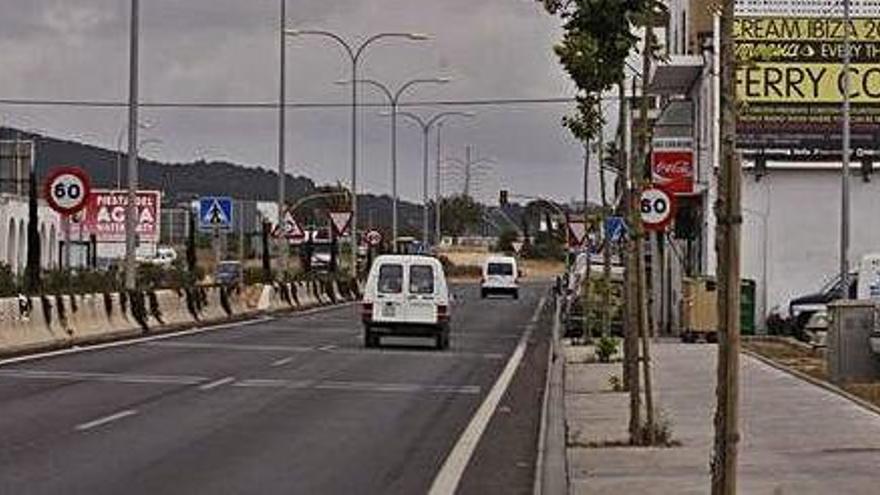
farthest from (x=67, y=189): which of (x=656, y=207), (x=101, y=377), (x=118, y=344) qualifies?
(x=656, y=207)

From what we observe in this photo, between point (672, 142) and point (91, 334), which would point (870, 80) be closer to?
point (672, 142)

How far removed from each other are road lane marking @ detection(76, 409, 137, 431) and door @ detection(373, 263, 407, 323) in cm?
1662

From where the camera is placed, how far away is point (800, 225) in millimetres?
47562

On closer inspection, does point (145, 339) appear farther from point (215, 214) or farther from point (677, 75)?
point (677, 75)

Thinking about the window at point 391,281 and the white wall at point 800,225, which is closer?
the window at point 391,281

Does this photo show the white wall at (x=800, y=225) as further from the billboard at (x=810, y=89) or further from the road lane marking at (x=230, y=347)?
the road lane marking at (x=230, y=347)

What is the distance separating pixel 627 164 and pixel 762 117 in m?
24.8

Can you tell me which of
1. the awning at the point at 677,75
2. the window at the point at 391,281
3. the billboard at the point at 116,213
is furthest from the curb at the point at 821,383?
the billboard at the point at 116,213

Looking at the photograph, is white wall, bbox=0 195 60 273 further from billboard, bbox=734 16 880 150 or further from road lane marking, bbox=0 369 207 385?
road lane marking, bbox=0 369 207 385

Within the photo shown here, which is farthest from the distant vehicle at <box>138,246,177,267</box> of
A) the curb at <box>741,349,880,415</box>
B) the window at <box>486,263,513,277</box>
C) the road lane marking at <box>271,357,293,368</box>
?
the curb at <box>741,349,880,415</box>

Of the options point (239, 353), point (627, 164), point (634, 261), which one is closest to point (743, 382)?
point (627, 164)

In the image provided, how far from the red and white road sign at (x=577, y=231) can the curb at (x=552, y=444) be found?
860 inches

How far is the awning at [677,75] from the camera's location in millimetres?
51594

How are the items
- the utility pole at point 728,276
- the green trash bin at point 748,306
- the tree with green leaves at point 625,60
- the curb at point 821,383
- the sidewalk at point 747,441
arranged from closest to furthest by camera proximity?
the utility pole at point 728,276
the sidewalk at point 747,441
the tree with green leaves at point 625,60
the curb at point 821,383
the green trash bin at point 748,306
